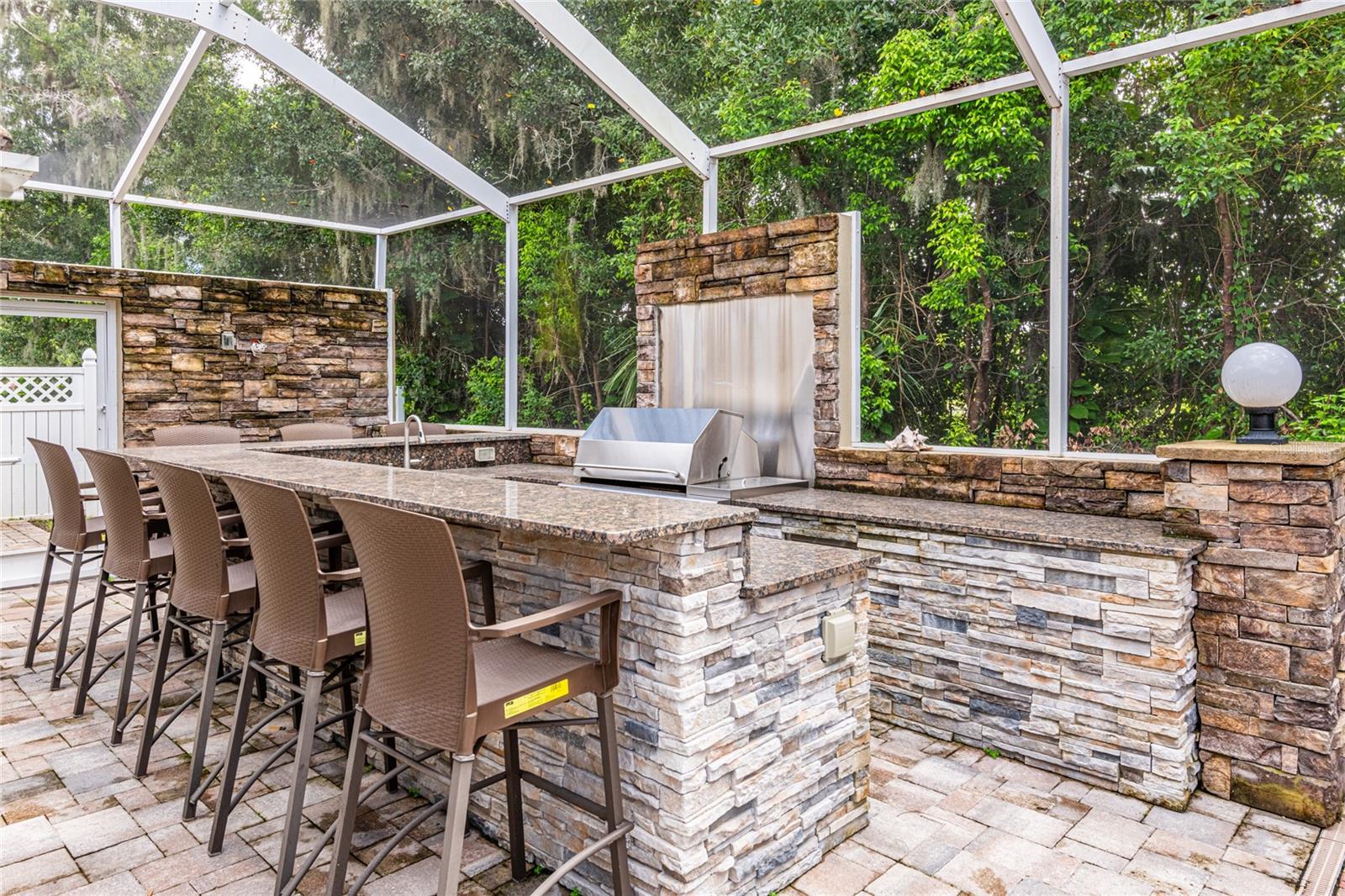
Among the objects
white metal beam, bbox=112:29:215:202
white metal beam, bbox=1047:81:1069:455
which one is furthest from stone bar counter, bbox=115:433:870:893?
white metal beam, bbox=112:29:215:202

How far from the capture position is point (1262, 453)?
2.60 m

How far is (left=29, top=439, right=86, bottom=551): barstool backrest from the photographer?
358 cm

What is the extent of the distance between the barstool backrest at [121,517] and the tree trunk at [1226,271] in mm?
4277

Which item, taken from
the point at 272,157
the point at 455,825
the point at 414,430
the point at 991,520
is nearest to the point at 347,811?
the point at 455,825

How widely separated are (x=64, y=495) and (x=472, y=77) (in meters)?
3.13

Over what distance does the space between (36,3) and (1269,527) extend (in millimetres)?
5928

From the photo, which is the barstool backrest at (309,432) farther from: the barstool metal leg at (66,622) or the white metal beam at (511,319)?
the barstool metal leg at (66,622)

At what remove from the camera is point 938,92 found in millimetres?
4086

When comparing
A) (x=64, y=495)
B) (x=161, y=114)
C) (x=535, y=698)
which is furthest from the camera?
(x=161, y=114)

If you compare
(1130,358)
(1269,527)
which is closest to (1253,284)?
(1130,358)

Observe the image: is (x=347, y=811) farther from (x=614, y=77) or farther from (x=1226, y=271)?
(x=614, y=77)

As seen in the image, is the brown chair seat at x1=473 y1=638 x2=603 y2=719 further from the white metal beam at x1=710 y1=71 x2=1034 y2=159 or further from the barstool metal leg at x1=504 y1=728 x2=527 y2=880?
the white metal beam at x1=710 y1=71 x2=1034 y2=159

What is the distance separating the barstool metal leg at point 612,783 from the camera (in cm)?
187

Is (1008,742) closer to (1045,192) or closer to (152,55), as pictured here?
(1045,192)
